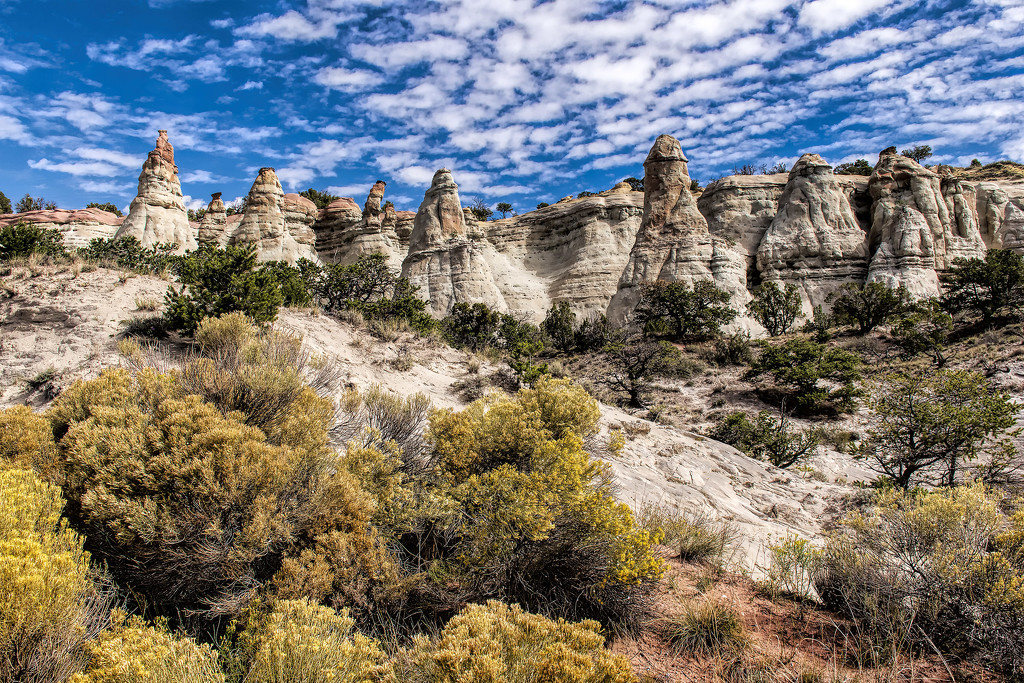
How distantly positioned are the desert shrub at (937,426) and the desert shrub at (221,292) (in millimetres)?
11573

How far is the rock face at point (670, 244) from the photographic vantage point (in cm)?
2953

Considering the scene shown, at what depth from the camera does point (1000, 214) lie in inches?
1318

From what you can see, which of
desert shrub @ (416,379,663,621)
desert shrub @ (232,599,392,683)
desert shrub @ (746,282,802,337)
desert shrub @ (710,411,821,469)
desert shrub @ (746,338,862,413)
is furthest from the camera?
desert shrub @ (746,282,802,337)

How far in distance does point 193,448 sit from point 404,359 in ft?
23.3

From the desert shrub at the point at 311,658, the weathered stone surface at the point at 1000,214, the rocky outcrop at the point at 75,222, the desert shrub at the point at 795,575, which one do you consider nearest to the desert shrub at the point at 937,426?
the desert shrub at the point at 795,575

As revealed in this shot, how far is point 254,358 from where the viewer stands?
553 cm

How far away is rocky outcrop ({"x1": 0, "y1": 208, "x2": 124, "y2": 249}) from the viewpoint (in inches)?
1296

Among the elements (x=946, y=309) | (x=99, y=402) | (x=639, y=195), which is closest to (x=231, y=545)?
(x=99, y=402)

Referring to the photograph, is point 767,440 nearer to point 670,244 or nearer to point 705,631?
point 705,631

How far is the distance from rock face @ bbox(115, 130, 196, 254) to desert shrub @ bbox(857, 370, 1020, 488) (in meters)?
36.9

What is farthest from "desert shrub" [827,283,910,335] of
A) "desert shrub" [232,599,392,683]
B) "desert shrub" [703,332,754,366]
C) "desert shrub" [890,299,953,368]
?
"desert shrub" [232,599,392,683]

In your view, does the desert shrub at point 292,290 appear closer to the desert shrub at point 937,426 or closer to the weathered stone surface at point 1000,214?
the desert shrub at point 937,426

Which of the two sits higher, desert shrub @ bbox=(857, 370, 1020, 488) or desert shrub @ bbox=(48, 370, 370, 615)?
desert shrub @ bbox=(48, 370, 370, 615)

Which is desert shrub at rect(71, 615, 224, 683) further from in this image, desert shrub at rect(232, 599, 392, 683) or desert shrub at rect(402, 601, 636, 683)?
desert shrub at rect(402, 601, 636, 683)
